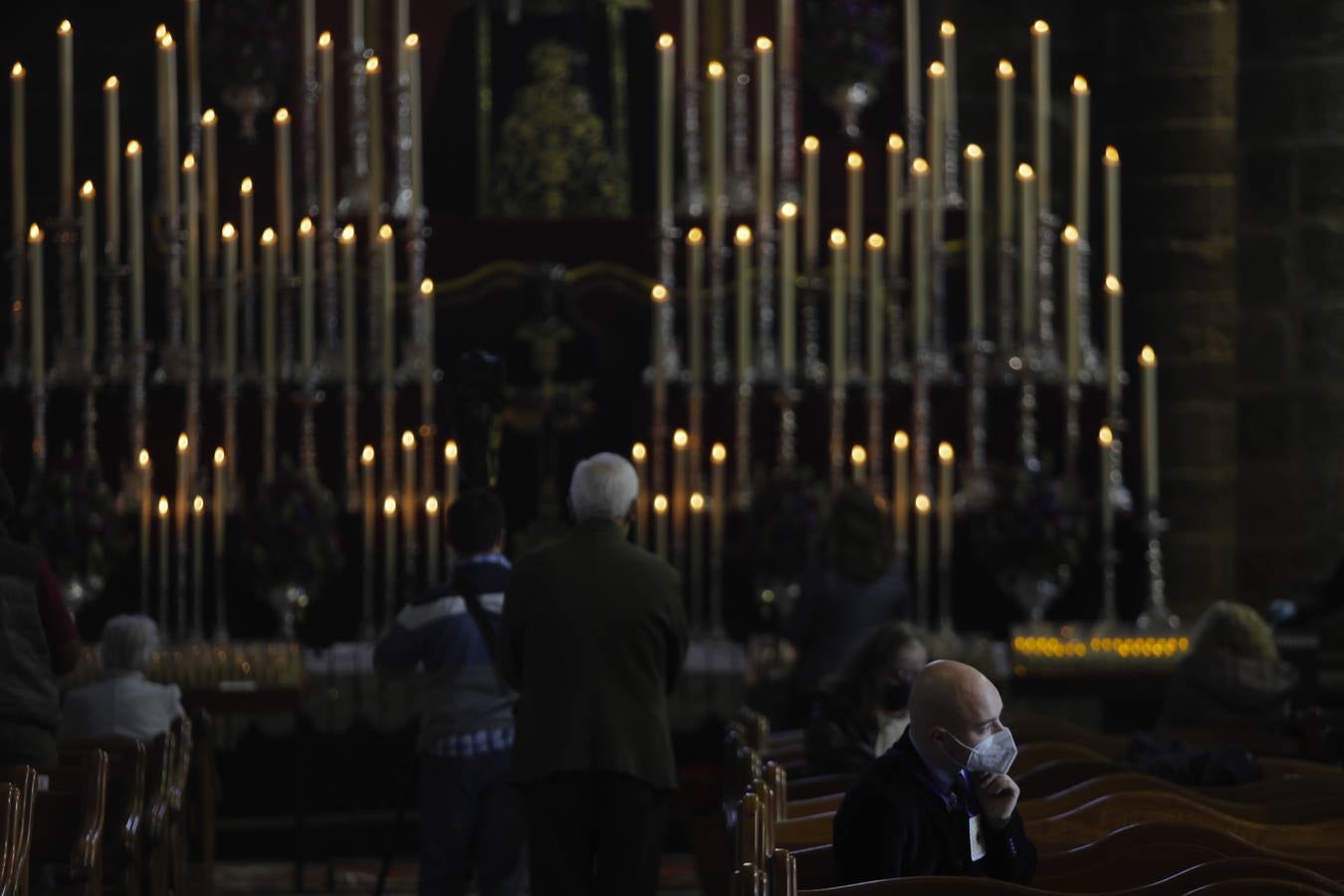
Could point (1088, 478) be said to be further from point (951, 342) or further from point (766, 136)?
point (766, 136)

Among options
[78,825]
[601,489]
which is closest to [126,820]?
[78,825]

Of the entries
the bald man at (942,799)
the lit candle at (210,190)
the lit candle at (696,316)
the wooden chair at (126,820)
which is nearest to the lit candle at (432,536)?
the lit candle at (696,316)

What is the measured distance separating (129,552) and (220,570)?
1.98 ft

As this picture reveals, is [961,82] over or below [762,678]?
over

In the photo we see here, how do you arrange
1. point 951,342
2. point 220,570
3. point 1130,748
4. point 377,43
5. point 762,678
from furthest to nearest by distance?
1. point 377,43
2. point 951,342
3. point 220,570
4. point 762,678
5. point 1130,748

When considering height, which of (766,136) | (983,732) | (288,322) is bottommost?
(983,732)

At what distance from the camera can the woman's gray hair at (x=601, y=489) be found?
20.3ft

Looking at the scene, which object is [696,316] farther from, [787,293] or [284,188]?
[284,188]

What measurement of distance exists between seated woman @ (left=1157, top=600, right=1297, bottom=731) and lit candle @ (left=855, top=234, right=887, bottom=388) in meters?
3.48

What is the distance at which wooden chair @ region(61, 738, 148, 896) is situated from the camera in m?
5.36

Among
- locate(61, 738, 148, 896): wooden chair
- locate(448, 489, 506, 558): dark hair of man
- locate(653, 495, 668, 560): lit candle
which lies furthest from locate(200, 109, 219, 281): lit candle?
locate(61, 738, 148, 896): wooden chair

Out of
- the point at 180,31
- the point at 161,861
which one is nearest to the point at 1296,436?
the point at 180,31

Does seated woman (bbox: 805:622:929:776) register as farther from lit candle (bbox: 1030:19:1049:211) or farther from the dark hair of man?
lit candle (bbox: 1030:19:1049:211)

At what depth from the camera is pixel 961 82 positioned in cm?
1345
